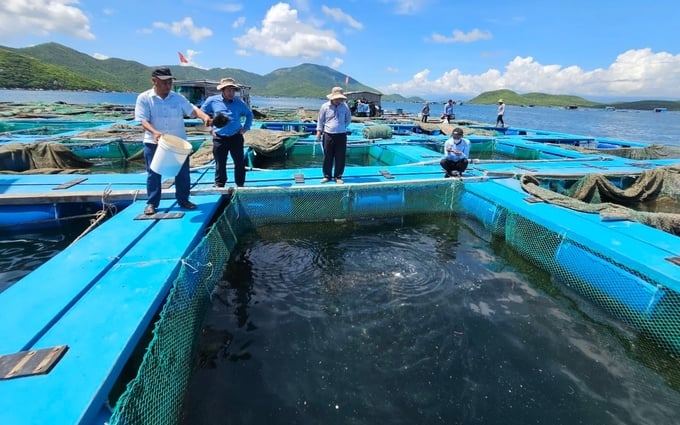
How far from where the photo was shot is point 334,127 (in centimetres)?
633

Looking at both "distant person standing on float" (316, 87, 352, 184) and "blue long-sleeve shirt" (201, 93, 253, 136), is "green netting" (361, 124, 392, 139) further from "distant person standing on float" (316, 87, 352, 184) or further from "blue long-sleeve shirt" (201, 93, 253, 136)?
"blue long-sleeve shirt" (201, 93, 253, 136)

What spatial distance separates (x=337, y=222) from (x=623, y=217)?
14.5ft

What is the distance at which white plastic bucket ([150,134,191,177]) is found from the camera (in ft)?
13.7

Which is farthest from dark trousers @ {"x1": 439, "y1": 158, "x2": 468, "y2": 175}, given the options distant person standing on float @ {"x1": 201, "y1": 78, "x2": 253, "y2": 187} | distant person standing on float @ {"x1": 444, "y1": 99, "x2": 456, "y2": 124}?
distant person standing on float @ {"x1": 444, "y1": 99, "x2": 456, "y2": 124}

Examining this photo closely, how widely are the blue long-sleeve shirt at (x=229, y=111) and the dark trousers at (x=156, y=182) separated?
1.11 metres

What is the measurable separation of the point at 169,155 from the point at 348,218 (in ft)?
10.8

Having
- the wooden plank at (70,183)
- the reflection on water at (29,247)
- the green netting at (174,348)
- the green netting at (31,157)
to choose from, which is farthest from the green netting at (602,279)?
the green netting at (31,157)

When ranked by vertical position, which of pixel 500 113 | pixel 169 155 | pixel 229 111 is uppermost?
pixel 500 113

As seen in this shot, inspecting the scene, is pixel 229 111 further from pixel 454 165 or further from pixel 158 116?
pixel 454 165

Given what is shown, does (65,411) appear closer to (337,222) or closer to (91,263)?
(91,263)

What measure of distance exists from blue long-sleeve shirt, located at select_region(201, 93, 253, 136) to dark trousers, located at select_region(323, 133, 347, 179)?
4.96 feet

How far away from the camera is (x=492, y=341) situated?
11.5ft

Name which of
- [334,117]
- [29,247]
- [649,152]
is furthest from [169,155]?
[649,152]

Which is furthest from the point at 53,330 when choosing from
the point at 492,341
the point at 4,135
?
the point at 4,135
